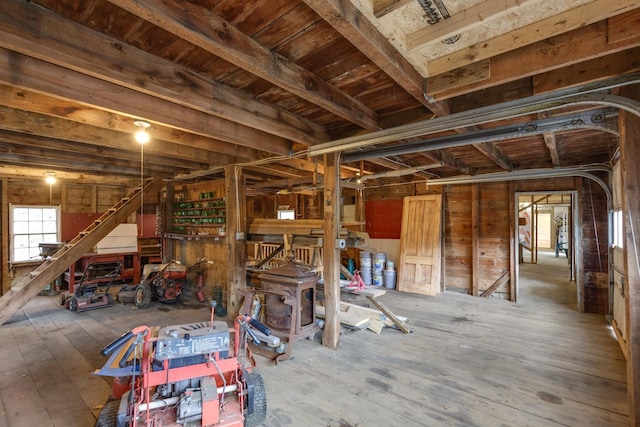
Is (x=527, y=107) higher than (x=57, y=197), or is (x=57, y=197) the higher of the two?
(x=527, y=107)

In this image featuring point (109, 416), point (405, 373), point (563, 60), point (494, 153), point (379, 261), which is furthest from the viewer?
point (379, 261)

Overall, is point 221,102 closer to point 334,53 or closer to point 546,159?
point 334,53

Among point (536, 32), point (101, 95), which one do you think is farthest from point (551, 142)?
point (101, 95)

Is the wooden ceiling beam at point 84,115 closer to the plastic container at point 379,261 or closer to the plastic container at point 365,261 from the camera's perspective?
the plastic container at point 365,261

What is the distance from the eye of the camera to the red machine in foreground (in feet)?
5.50

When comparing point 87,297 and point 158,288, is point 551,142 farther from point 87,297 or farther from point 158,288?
point 87,297

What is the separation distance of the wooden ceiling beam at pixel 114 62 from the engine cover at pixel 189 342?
1.59 m

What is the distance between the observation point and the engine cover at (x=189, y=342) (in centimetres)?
174

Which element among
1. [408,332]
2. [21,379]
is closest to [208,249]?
[21,379]

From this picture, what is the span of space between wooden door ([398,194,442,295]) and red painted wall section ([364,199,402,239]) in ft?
1.15

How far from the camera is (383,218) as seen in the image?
725 centimetres

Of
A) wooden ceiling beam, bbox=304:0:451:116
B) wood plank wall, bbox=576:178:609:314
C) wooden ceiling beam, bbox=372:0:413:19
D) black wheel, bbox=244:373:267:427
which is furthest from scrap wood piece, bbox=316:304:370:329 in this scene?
wood plank wall, bbox=576:178:609:314

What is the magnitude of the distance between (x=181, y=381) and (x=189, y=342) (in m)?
0.33

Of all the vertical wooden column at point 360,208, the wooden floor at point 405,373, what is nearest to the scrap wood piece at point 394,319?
the wooden floor at point 405,373
